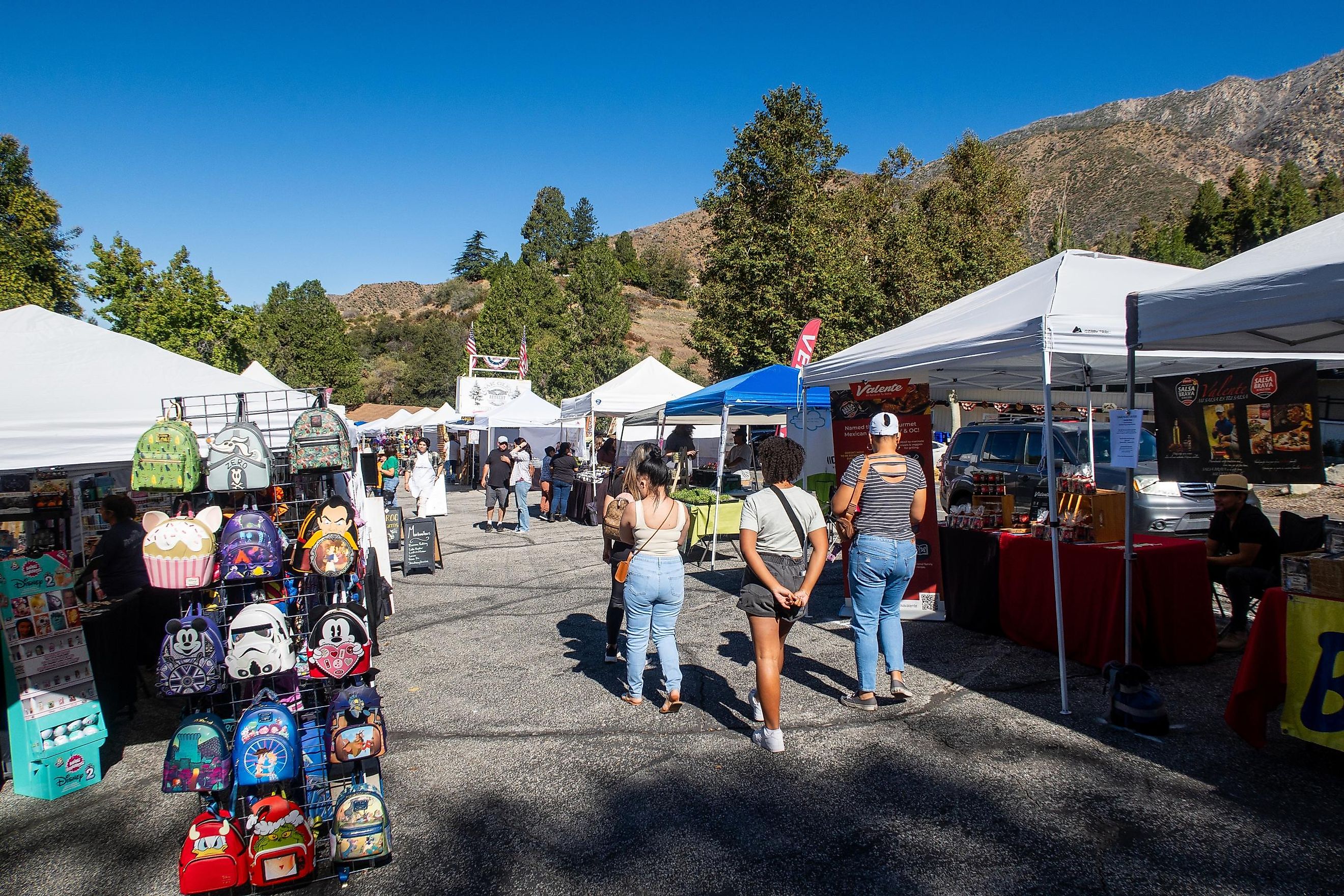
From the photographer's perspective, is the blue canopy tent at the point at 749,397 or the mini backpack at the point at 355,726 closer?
the mini backpack at the point at 355,726

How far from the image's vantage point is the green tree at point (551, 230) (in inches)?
3585

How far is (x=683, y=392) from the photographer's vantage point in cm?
1591

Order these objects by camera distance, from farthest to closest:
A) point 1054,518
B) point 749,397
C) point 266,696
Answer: point 749,397, point 1054,518, point 266,696

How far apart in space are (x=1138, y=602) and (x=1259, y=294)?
2.54 metres

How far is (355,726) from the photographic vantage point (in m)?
3.29

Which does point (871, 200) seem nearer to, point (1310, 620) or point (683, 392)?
point (683, 392)

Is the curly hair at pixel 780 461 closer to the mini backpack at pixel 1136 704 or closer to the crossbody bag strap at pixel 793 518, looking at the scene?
the crossbody bag strap at pixel 793 518

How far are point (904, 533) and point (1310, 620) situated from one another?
7.01 ft

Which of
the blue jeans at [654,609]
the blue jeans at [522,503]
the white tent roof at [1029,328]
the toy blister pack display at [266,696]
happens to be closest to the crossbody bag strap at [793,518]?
the blue jeans at [654,609]

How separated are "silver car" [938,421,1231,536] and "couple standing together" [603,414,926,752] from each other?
18.3 feet

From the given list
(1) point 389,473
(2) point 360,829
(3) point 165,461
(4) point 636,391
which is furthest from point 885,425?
(1) point 389,473

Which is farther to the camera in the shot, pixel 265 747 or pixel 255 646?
pixel 255 646

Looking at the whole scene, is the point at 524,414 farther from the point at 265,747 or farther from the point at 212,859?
the point at 212,859

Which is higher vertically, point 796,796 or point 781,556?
point 781,556
